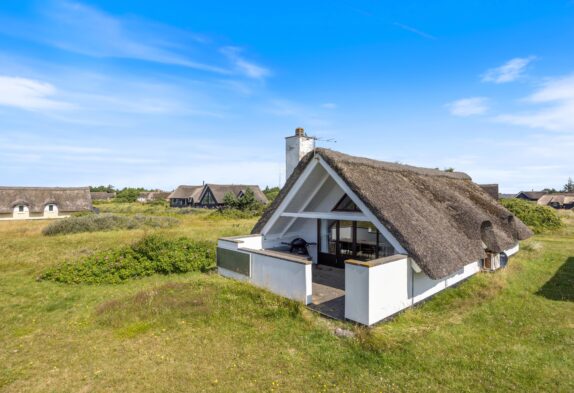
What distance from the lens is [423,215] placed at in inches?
361

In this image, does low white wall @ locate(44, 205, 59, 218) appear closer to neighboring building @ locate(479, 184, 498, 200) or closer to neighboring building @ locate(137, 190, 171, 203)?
neighboring building @ locate(137, 190, 171, 203)

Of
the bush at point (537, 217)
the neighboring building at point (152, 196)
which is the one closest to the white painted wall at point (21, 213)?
the neighboring building at point (152, 196)

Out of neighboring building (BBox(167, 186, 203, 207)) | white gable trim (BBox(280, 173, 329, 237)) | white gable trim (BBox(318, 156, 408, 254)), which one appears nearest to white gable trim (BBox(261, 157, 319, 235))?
white gable trim (BBox(318, 156, 408, 254))

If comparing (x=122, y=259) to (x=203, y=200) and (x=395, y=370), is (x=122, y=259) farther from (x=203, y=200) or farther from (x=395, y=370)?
(x=203, y=200)

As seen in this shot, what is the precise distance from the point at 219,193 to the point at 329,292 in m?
45.7

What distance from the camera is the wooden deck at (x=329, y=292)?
7629 millimetres

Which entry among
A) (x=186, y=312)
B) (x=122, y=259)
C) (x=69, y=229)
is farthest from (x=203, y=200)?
(x=186, y=312)

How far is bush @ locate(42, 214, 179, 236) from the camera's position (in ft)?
80.4

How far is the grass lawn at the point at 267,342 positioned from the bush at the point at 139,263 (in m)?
1.26

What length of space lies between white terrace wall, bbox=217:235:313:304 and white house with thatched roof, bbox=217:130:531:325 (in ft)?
0.10

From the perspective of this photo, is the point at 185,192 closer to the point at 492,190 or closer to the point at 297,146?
the point at 297,146

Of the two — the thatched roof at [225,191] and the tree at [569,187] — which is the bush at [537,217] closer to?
the thatched roof at [225,191]

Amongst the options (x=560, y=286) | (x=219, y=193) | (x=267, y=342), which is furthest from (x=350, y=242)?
(x=219, y=193)

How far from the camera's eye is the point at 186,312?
772cm
